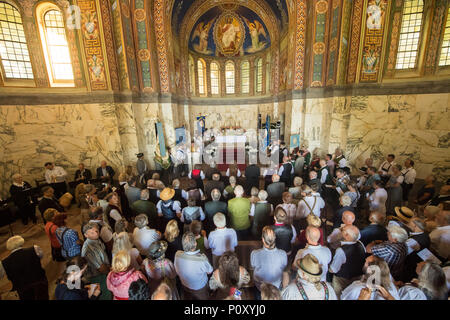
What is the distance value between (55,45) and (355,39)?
Result: 40.6ft

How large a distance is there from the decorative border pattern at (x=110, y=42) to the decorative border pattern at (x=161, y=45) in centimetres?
247

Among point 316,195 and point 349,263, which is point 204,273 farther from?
point 316,195

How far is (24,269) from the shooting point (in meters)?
2.76

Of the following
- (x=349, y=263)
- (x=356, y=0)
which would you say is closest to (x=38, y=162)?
(x=349, y=263)

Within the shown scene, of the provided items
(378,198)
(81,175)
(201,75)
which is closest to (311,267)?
(378,198)

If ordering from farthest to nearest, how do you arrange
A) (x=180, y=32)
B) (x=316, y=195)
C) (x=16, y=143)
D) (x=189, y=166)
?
(x=180, y=32) < (x=189, y=166) < (x=16, y=143) < (x=316, y=195)

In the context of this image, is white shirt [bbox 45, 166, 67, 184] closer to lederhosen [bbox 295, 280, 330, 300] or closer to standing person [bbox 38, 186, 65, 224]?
standing person [bbox 38, 186, 65, 224]

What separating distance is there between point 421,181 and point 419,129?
6.89 feet

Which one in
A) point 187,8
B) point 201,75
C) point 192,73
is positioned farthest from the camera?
point 201,75

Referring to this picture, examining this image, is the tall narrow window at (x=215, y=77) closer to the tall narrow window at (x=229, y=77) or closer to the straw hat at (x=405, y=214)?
the tall narrow window at (x=229, y=77)

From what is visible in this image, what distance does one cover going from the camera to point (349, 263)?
8.64 feet

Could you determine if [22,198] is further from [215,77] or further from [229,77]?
[229,77]

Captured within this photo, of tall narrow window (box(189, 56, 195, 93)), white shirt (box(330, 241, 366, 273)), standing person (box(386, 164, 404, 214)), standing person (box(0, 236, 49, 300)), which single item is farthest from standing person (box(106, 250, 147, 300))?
tall narrow window (box(189, 56, 195, 93))

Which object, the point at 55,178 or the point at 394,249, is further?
the point at 55,178
